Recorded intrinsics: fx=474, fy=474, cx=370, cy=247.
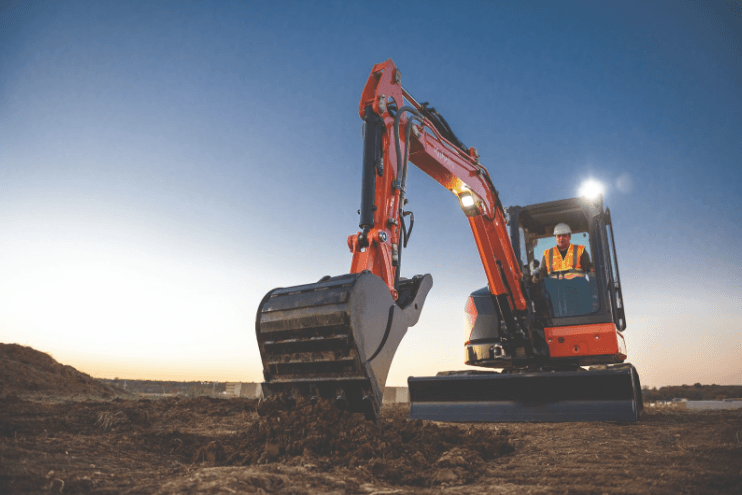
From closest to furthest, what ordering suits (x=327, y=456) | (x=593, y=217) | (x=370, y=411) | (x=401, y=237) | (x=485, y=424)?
(x=327, y=456)
(x=370, y=411)
(x=401, y=237)
(x=485, y=424)
(x=593, y=217)

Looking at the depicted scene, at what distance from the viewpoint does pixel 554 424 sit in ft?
18.7

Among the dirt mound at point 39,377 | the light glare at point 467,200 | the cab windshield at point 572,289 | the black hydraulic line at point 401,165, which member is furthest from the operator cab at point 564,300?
the dirt mound at point 39,377

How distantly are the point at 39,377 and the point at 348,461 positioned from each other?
1559 centimetres

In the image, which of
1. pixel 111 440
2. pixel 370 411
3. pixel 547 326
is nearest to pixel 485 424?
pixel 547 326

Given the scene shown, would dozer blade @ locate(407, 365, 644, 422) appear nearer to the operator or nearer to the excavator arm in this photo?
the operator

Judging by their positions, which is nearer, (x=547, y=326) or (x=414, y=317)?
(x=414, y=317)

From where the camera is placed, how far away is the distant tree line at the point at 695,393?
1862cm

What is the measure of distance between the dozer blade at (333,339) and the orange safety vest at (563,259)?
4030 mm

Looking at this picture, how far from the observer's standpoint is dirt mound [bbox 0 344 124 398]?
13.5 metres

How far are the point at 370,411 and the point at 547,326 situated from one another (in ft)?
13.7

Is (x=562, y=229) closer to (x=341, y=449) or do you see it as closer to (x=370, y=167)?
(x=370, y=167)

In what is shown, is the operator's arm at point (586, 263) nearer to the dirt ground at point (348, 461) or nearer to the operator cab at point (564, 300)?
the operator cab at point (564, 300)

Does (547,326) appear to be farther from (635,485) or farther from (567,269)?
(635,485)

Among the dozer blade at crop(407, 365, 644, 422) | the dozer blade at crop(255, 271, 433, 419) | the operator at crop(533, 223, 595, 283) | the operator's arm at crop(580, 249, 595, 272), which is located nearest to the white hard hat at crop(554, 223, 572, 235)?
the operator at crop(533, 223, 595, 283)
